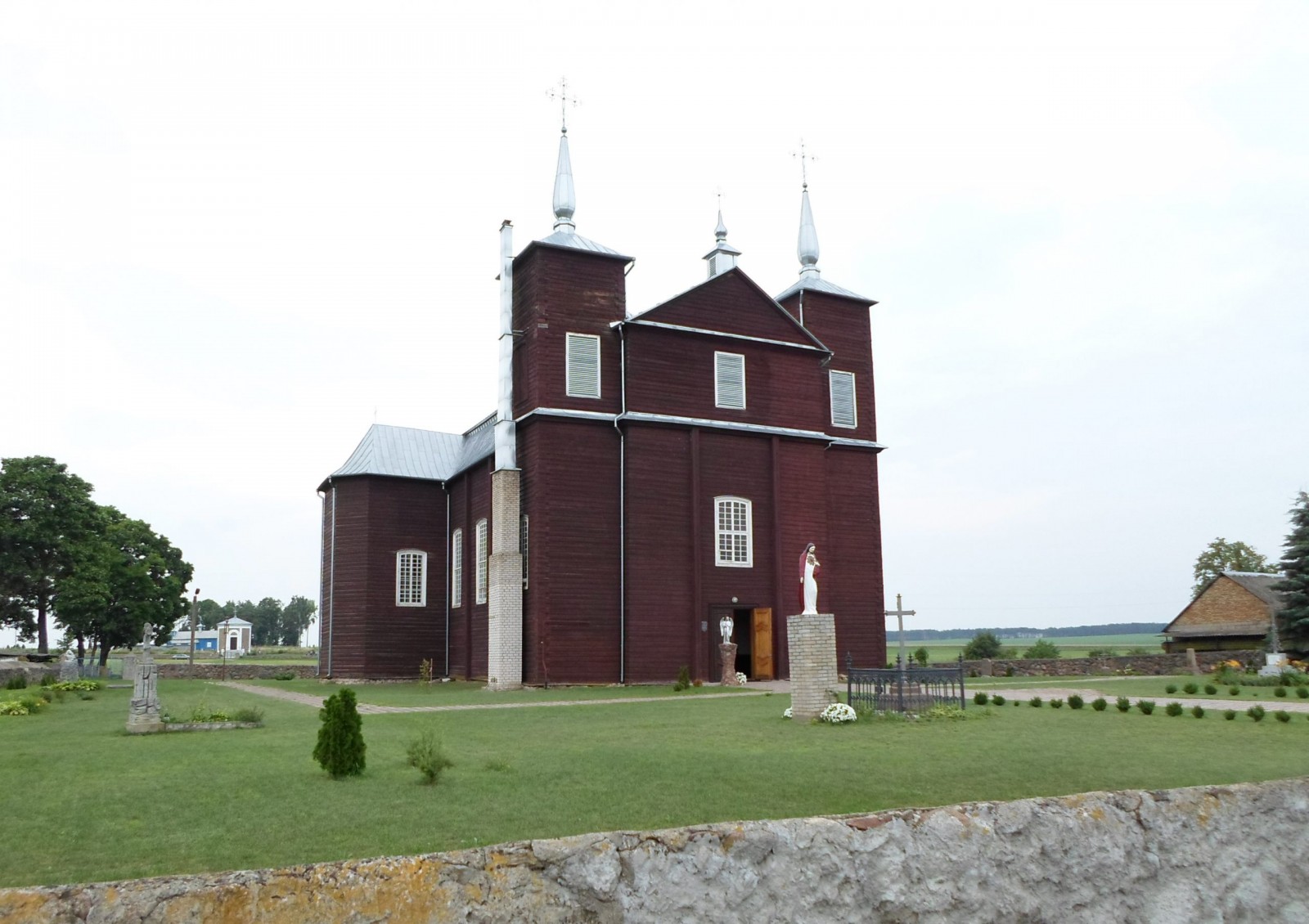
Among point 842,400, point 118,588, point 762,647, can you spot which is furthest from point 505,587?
point 118,588

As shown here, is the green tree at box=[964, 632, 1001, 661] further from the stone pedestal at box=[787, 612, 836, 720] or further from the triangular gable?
the stone pedestal at box=[787, 612, 836, 720]

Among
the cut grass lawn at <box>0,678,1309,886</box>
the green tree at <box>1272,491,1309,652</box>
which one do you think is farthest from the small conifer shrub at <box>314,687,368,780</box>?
the green tree at <box>1272,491,1309,652</box>

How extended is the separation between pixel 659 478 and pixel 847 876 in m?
26.2

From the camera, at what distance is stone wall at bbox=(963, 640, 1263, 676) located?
3922 cm

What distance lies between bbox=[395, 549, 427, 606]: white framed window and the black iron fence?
2444 centimetres

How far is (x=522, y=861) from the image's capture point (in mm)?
4391

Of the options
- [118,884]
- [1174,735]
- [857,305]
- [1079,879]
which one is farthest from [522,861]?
[857,305]

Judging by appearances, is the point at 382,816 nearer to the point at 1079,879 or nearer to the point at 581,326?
the point at 1079,879

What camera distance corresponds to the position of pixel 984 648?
50.9 metres

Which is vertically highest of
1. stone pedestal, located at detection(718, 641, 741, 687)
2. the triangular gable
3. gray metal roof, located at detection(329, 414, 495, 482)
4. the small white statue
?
the triangular gable

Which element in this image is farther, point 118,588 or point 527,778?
point 118,588

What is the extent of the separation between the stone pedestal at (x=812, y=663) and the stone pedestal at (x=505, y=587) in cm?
1428

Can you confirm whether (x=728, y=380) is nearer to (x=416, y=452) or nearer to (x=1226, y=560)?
(x=416, y=452)

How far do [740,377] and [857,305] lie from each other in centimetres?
755
